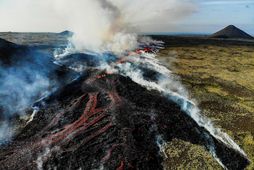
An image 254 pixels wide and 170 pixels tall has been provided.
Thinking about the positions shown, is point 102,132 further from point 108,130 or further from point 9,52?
point 9,52

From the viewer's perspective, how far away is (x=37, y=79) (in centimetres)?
4262

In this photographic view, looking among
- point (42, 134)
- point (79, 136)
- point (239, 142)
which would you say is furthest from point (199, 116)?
point (42, 134)

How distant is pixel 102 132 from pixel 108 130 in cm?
60

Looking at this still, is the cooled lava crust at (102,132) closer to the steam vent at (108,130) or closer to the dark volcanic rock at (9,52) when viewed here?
the steam vent at (108,130)

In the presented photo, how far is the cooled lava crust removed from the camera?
2702cm

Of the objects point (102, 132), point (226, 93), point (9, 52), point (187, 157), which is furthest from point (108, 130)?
point (9, 52)

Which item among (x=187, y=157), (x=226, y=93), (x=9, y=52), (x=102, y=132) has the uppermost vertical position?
(x=9, y=52)

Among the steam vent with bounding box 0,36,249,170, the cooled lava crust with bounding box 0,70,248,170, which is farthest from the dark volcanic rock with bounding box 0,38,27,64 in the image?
the cooled lava crust with bounding box 0,70,248,170

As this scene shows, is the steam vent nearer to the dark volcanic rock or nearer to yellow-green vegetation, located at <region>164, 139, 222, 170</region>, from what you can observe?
yellow-green vegetation, located at <region>164, 139, 222, 170</region>

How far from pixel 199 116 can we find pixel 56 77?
18713mm

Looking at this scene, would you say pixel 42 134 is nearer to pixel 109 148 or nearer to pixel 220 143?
pixel 109 148

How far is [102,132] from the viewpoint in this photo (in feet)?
99.3

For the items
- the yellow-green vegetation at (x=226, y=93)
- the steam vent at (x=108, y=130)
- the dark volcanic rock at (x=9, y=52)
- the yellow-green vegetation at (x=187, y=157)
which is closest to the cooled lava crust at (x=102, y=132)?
the steam vent at (x=108, y=130)

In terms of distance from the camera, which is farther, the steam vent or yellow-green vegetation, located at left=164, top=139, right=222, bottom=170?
yellow-green vegetation, located at left=164, top=139, right=222, bottom=170
